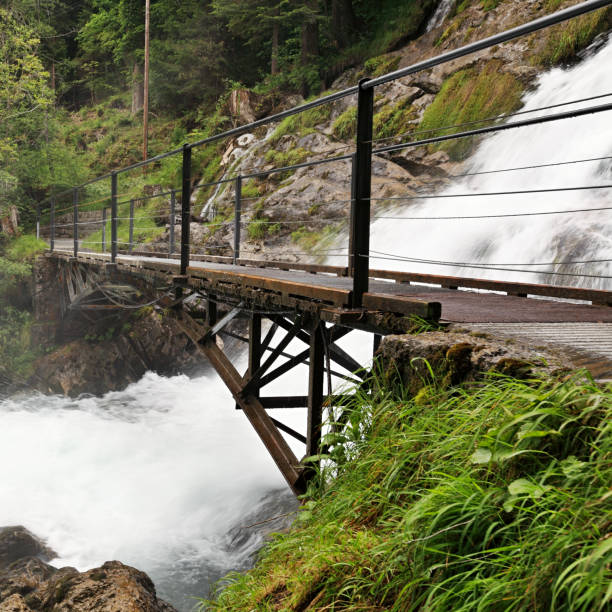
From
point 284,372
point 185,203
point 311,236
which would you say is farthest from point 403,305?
point 311,236

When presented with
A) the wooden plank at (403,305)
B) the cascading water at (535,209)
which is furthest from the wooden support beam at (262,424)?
the cascading water at (535,209)

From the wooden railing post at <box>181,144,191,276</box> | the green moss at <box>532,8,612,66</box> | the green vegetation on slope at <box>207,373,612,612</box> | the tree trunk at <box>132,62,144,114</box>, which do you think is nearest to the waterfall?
the green moss at <box>532,8,612,66</box>

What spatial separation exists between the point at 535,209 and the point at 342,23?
1113 centimetres

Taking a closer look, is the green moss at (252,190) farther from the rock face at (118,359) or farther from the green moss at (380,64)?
the green moss at (380,64)

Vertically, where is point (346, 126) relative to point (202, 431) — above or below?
above

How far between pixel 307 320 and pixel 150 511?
3.92 metres

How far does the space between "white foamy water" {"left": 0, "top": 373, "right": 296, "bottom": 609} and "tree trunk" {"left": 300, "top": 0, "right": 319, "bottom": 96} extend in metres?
11.2

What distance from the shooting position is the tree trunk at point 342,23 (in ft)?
59.8

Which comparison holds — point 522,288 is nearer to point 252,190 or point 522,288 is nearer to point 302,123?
point 252,190

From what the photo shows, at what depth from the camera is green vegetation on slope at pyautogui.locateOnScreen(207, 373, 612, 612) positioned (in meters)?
1.23

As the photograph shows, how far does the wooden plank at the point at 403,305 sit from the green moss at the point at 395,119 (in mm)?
11186

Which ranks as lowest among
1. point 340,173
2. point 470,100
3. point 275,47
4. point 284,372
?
point 284,372

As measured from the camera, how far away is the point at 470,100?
12.7 meters

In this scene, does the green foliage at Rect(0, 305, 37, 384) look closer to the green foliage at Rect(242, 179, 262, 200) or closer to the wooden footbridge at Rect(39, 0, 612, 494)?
the green foliage at Rect(242, 179, 262, 200)
